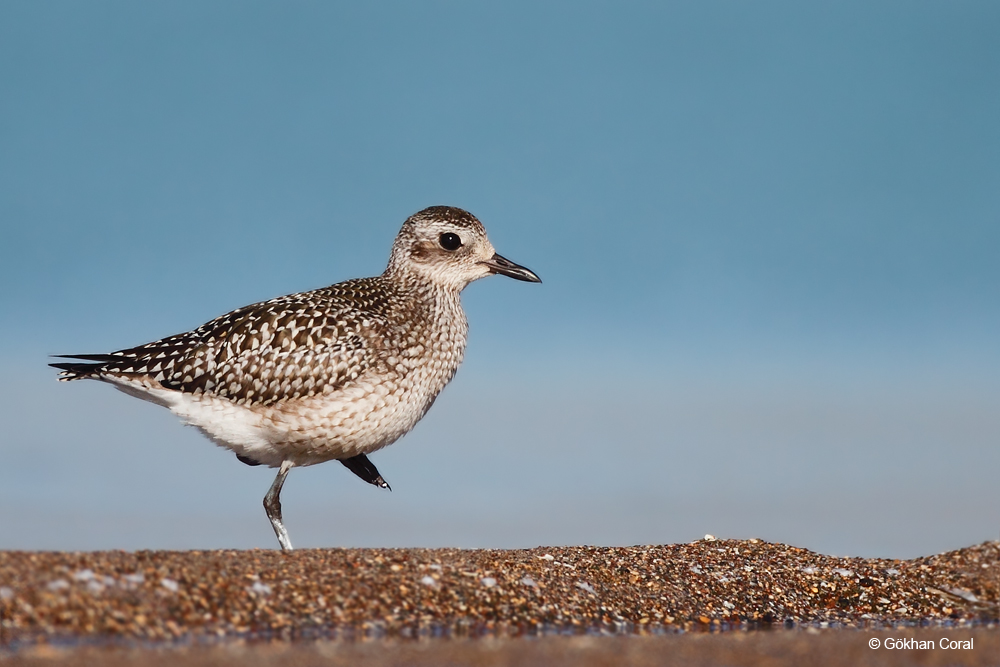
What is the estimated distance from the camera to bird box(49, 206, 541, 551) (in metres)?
9.55

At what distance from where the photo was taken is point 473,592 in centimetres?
808

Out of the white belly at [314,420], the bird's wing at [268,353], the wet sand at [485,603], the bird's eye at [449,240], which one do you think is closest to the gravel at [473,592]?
the wet sand at [485,603]

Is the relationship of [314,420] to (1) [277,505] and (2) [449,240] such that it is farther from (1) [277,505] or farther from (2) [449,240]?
(2) [449,240]

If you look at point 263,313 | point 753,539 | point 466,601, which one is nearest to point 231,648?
point 466,601

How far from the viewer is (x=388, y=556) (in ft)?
27.9

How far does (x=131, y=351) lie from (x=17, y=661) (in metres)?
5.12

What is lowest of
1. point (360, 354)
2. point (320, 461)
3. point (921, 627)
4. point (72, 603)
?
point (921, 627)

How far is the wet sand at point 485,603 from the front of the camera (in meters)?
6.46

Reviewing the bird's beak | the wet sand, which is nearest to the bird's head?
the bird's beak

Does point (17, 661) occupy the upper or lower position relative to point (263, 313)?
lower

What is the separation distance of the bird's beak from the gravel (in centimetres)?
290

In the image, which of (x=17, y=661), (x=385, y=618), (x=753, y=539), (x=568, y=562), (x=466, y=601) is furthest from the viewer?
(x=753, y=539)

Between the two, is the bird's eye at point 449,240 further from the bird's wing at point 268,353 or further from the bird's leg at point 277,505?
the bird's leg at point 277,505

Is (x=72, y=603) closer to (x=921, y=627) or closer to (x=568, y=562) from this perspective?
(x=568, y=562)
